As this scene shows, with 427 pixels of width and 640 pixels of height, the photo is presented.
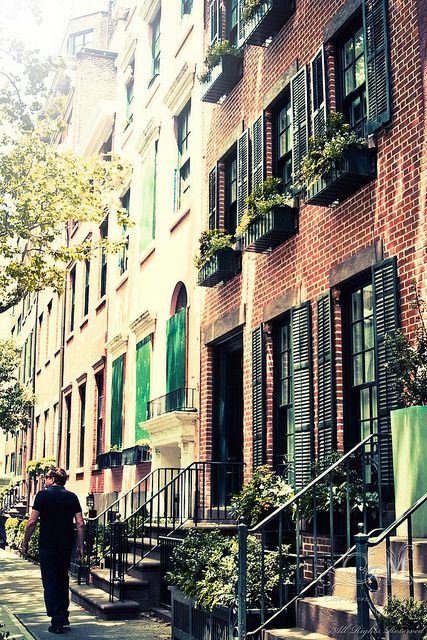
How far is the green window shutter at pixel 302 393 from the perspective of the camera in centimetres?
1023

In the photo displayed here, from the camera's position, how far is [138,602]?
11445mm

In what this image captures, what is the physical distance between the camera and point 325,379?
32.4ft

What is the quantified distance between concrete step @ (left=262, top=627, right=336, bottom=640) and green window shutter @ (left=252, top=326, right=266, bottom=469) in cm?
440

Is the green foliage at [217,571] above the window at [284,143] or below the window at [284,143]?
below

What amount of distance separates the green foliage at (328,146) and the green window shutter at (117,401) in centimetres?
1049

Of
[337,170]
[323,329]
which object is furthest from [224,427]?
[337,170]

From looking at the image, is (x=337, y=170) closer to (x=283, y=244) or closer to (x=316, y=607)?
(x=283, y=244)

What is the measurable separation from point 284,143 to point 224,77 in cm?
233

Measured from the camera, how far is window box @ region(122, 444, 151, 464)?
659 inches

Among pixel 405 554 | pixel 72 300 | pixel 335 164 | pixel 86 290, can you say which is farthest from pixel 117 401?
pixel 405 554

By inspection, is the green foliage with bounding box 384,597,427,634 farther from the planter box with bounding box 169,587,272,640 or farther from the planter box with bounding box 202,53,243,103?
Answer: the planter box with bounding box 202,53,243,103

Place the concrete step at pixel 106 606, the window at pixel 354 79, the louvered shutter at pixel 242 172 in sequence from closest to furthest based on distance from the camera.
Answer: the window at pixel 354 79 → the concrete step at pixel 106 606 → the louvered shutter at pixel 242 172

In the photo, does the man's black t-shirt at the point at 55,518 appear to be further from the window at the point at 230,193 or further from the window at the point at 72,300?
the window at the point at 72,300

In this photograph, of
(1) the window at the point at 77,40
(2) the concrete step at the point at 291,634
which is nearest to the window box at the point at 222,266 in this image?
(2) the concrete step at the point at 291,634
